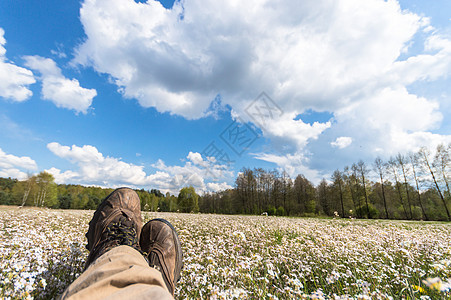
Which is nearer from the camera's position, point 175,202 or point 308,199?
point 308,199

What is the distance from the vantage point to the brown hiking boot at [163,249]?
8.75 ft

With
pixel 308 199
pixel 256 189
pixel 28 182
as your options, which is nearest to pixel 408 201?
pixel 308 199

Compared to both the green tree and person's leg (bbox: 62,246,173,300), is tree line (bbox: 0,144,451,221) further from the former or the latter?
person's leg (bbox: 62,246,173,300)

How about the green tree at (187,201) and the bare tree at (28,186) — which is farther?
the green tree at (187,201)

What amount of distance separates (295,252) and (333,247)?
0.76 meters

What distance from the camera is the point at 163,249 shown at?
296 cm

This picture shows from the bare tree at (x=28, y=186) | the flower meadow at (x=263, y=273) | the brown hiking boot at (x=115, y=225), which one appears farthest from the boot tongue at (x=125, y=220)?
the bare tree at (x=28, y=186)

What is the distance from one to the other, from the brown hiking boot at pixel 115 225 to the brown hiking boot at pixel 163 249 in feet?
0.72

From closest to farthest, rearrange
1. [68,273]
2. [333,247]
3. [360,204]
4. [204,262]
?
[68,273]
[204,262]
[333,247]
[360,204]

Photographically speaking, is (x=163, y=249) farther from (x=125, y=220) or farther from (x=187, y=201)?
(x=187, y=201)

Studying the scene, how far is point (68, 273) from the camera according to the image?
8.29 ft

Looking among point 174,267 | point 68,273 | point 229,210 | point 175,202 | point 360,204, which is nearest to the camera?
point 68,273

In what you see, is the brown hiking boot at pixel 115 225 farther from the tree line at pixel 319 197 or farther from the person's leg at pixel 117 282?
the tree line at pixel 319 197

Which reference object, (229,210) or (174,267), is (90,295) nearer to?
(174,267)
